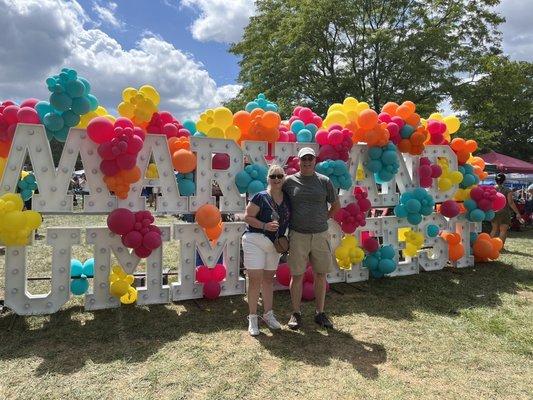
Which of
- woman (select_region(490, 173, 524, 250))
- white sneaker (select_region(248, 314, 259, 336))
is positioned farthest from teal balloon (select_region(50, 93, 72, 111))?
woman (select_region(490, 173, 524, 250))

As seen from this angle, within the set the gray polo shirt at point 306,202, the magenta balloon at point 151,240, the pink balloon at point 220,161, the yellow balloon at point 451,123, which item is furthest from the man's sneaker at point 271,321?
the yellow balloon at point 451,123

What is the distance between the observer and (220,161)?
17.0 ft

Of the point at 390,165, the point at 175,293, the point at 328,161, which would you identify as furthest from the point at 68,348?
the point at 390,165

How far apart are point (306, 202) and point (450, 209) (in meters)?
3.41

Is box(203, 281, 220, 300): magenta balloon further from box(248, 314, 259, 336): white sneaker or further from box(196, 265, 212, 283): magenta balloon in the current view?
box(248, 314, 259, 336): white sneaker

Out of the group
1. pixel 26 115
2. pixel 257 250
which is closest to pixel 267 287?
pixel 257 250

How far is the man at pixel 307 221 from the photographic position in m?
4.11

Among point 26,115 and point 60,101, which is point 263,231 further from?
point 26,115

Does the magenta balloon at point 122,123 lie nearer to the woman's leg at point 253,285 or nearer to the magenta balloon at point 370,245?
the woman's leg at point 253,285

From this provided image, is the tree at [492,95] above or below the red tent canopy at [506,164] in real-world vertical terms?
above

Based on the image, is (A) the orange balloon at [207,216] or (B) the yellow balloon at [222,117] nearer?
(A) the orange balloon at [207,216]

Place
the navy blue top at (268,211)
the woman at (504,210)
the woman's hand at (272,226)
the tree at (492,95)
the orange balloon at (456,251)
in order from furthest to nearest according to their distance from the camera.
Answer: the tree at (492,95) → the woman at (504,210) → the orange balloon at (456,251) → the navy blue top at (268,211) → the woman's hand at (272,226)

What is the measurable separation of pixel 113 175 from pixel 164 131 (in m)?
0.91

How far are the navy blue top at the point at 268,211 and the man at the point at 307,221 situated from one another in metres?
0.10
